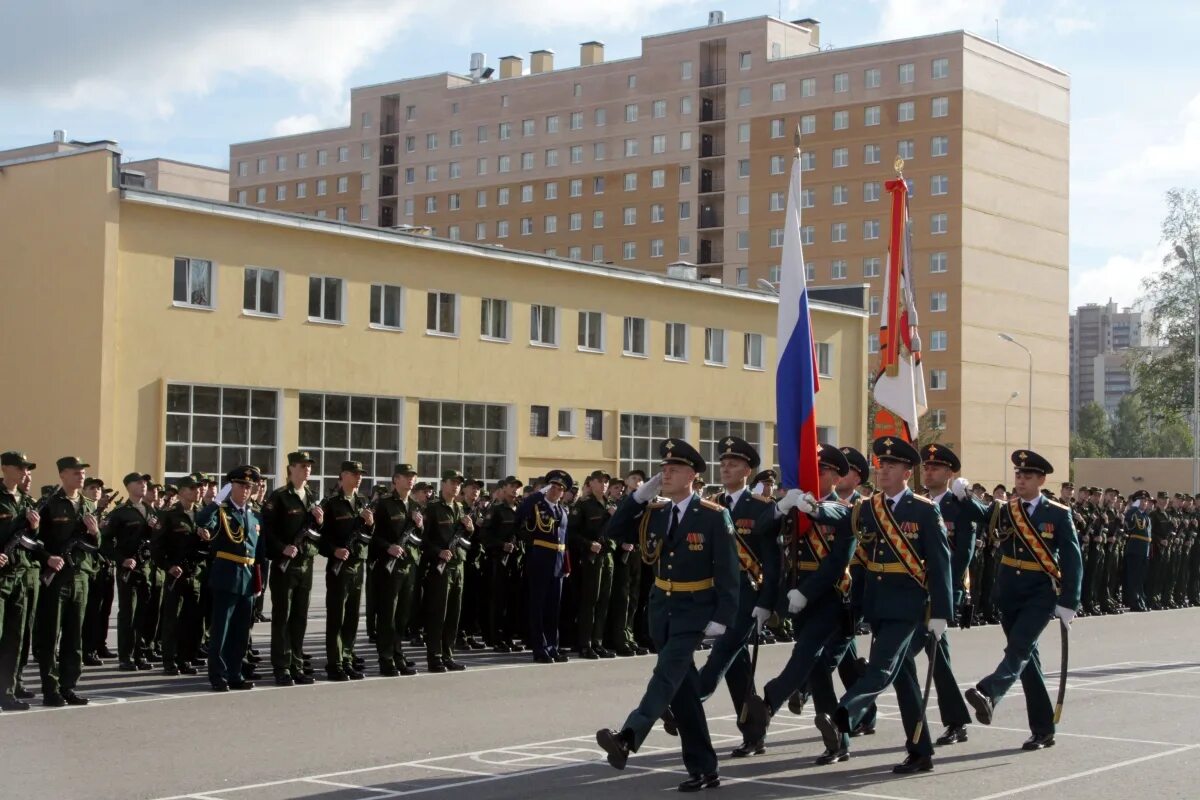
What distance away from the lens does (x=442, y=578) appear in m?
15.9

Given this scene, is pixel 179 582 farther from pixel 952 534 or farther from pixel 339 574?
pixel 952 534

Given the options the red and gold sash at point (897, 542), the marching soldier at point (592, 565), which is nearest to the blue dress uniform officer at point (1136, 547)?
the marching soldier at point (592, 565)

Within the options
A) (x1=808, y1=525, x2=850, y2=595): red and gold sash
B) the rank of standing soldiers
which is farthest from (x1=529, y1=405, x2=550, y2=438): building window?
(x1=808, y1=525, x2=850, y2=595): red and gold sash

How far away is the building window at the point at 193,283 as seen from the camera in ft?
115

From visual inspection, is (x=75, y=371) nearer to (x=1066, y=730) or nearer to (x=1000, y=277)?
(x=1066, y=730)

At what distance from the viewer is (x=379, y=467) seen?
40250mm

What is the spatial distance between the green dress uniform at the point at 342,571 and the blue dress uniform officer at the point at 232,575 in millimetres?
636

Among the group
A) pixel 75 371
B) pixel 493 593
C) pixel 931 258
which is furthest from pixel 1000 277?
pixel 493 593

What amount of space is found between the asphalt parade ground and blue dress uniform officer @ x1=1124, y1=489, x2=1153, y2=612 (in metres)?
12.3

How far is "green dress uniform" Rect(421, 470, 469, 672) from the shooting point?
15.9m

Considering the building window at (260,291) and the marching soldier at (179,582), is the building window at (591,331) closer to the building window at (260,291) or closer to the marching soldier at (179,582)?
the building window at (260,291)

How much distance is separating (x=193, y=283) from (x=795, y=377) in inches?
1007

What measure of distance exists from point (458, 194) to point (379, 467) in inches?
2640

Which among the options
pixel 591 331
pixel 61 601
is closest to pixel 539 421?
pixel 591 331
